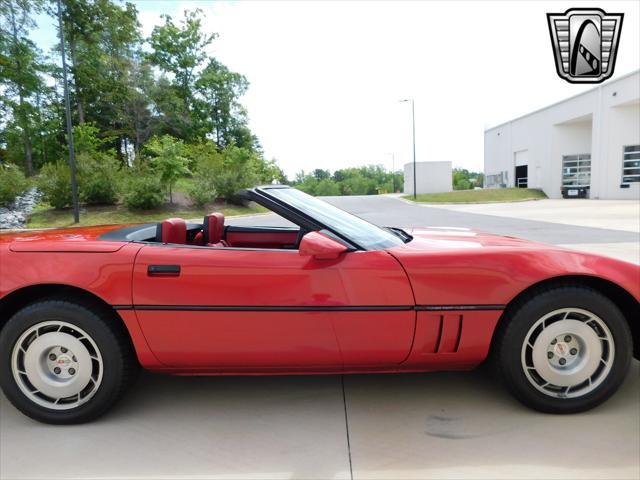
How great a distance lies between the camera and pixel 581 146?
3192cm

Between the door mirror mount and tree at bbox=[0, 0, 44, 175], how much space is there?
35.0 metres

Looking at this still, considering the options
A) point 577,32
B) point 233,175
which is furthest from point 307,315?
point 233,175

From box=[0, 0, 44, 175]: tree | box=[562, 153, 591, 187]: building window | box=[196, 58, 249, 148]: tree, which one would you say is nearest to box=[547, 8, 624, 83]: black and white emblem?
box=[562, 153, 591, 187]: building window

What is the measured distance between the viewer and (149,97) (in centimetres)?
3859

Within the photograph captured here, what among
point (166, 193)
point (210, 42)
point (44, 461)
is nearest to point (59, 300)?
point (44, 461)

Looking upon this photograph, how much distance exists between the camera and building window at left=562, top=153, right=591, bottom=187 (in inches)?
1223

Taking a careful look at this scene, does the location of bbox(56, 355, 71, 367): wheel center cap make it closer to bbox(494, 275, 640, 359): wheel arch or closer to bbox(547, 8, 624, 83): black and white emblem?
bbox(494, 275, 640, 359): wheel arch

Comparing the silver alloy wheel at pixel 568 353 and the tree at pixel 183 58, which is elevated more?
the tree at pixel 183 58

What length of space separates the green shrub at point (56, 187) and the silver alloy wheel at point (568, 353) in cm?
2197

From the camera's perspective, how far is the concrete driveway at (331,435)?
1722 mm

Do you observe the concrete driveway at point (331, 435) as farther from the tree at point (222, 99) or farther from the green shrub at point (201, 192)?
the tree at point (222, 99)

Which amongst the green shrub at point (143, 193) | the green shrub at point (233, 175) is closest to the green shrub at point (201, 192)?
the green shrub at point (233, 175)

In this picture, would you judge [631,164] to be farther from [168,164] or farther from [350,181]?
[350,181]

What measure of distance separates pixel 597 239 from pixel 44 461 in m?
10.1
